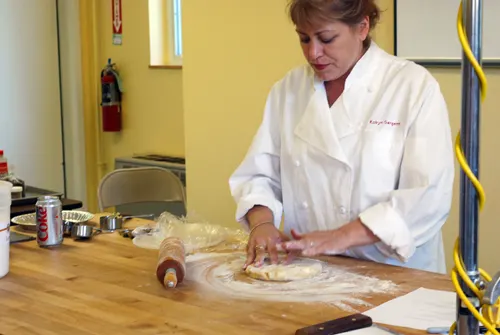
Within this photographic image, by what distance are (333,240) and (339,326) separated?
391mm

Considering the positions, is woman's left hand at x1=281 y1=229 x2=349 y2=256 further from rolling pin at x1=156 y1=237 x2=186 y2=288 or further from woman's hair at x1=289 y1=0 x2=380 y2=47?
woman's hair at x1=289 y1=0 x2=380 y2=47

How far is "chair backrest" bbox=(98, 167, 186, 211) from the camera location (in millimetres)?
2857

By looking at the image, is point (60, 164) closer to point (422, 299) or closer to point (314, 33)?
point (314, 33)

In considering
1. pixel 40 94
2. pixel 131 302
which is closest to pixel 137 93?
pixel 40 94

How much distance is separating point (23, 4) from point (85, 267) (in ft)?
10.4

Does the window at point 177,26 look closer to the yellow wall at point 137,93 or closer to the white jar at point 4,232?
the yellow wall at point 137,93

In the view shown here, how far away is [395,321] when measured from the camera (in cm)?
137

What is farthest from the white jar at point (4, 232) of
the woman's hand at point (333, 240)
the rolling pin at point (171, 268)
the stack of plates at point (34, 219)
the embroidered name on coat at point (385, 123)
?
the embroidered name on coat at point (385, 123)

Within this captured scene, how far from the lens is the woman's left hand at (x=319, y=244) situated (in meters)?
1.67

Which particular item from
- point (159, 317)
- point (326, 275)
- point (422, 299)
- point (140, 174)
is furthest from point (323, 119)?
point (140, 174)

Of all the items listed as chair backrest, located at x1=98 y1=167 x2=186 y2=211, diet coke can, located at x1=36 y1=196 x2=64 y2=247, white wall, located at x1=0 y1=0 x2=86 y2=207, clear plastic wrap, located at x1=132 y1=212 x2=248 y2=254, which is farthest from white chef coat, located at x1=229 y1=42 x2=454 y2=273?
white wall, located at x1=0 y1=0 x2=86 y2=207

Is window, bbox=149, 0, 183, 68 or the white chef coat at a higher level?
window, bbox=149, 0, 183, 68

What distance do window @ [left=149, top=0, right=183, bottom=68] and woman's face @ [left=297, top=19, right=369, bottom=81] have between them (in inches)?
102

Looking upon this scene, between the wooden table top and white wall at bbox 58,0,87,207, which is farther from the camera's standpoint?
white wall at bbox 58,0,87,207
